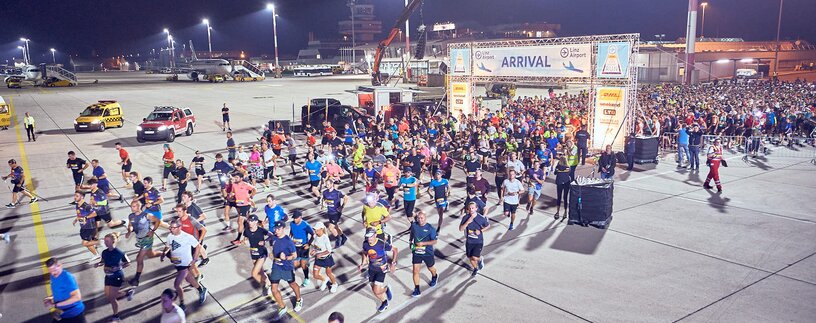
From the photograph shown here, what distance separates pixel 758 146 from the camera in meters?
22.5

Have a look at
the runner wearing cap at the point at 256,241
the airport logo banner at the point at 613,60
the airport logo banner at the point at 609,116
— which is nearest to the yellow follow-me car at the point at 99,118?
the runner wearing cap at the point at 256,241

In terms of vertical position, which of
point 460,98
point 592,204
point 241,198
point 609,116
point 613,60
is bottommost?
point 592,204

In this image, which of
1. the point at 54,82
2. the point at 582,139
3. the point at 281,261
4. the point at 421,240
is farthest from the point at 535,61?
the point at 54,82

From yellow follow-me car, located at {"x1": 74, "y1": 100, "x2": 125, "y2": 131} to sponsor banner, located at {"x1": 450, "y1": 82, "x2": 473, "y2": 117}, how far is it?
66.9ft

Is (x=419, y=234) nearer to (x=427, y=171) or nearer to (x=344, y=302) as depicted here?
(x=344, y=302)

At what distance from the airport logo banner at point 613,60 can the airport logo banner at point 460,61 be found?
8.19 metres

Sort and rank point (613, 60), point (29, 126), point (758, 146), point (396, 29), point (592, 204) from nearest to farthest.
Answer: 1. point (592, 204)
2. point (613, 60)
3. point (758, 146)
4. point (29, 126)
5. point (396, 29)

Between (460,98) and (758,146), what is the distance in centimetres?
1419

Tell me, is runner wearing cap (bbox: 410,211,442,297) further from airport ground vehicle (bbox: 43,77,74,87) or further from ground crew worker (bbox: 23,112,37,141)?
airport ground vehicle (bbox: 43,77,74,87)

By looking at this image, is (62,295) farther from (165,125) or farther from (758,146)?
(758,146)

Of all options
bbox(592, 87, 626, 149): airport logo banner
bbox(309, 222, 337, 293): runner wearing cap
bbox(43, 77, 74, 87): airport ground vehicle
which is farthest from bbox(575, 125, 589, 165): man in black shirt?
bbox(43, 77, 74, 87): airport ground vehicle

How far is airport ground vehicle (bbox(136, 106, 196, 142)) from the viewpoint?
26.4m

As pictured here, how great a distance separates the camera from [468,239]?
984 cm

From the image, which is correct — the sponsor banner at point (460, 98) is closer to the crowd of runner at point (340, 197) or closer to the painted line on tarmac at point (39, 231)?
the crowd of runner at point (340, 197)
